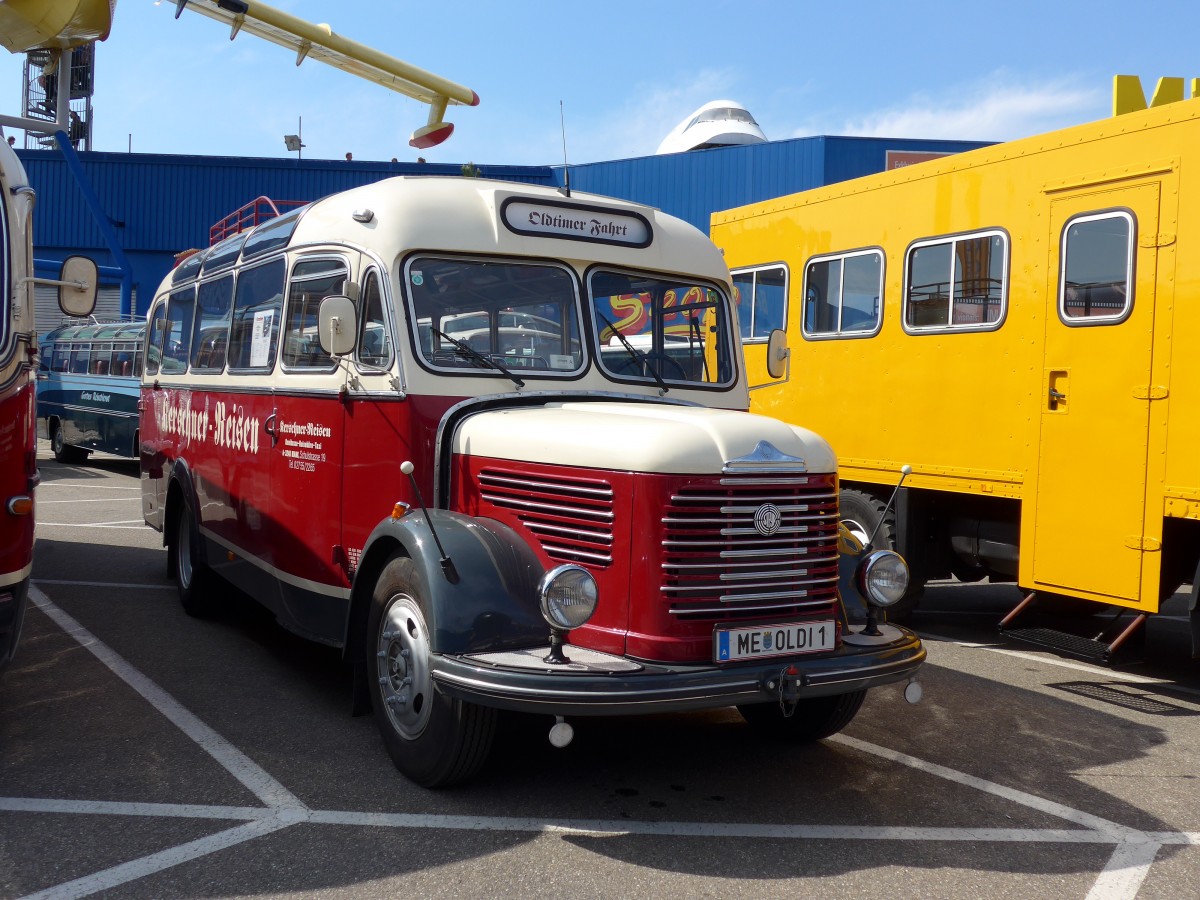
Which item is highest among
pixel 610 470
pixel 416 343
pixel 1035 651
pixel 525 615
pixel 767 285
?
pixel 767 285

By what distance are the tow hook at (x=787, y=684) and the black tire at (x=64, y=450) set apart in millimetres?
19553

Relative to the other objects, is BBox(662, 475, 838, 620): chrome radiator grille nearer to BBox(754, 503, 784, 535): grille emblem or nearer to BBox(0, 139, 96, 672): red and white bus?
BBox(754, 503, 784, 535): grille emblem

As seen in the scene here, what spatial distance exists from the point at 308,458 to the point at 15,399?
4.58 feet

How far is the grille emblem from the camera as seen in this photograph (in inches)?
169

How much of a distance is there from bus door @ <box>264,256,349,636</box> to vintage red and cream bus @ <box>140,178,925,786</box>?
0.7 inches

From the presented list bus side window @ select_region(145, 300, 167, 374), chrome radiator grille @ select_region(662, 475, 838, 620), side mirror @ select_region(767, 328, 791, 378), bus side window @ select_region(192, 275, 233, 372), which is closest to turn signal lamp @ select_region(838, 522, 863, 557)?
chrome radiator grille @ select_region(662, 475, 838, 620)

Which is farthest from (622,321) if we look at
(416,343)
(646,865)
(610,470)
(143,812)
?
(143,812)

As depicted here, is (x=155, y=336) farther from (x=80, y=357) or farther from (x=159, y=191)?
(x=159, y=191)

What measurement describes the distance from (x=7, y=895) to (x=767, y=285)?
7.44 meters

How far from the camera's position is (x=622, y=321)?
5.58 meters

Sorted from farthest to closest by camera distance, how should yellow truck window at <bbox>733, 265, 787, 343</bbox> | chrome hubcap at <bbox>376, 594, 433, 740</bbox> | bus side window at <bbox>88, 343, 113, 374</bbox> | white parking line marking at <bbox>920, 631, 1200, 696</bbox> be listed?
bus side window at <bbox>88, 343, 113, 374</bbox> → yellow truck window at <bbox>733, 265, 787, 343</bbox> → white parking line marking at <bbox>920, 631, 1200, 696</bbox> → chrome hubcap at <bbox>376, 594, 433, 740</bbox>

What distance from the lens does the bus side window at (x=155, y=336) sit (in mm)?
9069

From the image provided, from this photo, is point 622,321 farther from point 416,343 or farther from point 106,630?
point 106,630

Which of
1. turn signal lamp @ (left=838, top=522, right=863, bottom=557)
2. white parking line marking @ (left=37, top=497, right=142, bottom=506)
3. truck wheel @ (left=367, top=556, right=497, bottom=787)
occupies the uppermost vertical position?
turn signal lamp @ (left=838, top=522, right=863, bottom=557)
